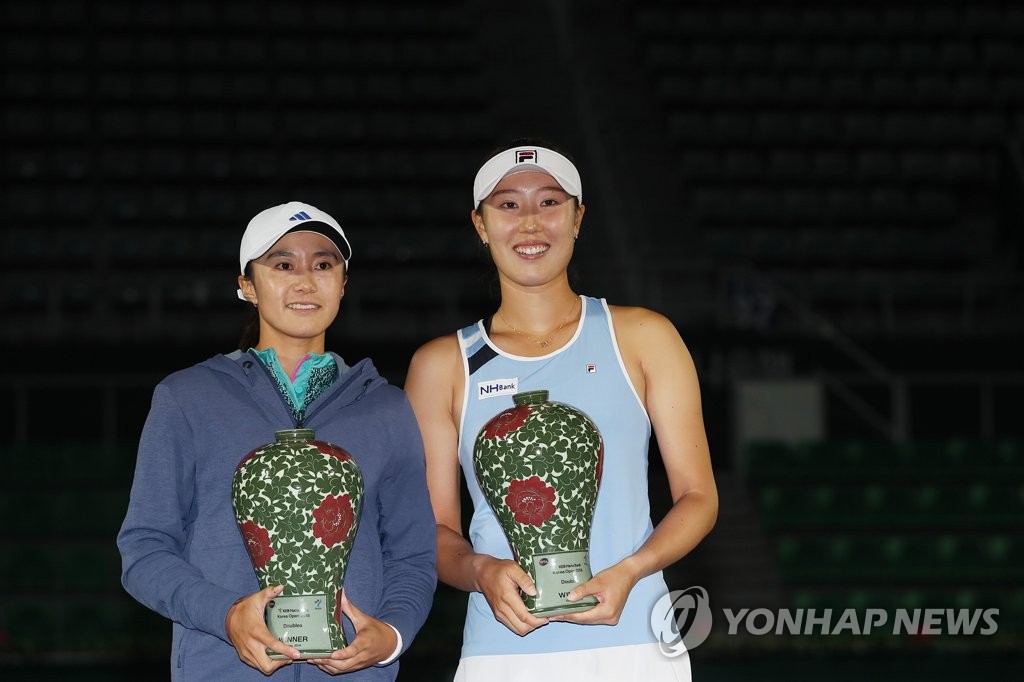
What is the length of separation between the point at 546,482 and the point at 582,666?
1.21 ft

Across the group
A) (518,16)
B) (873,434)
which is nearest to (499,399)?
(873,434)

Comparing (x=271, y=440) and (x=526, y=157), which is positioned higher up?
(x=526, y=157)

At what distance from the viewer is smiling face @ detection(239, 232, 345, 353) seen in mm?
2660

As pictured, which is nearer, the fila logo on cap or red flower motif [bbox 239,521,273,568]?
red flower motif [bbox 239,521,273,568]

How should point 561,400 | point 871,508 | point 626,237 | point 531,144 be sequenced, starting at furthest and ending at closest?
1. point 626,237
2. point 871,508
3. point 531,144
4. point 561,400

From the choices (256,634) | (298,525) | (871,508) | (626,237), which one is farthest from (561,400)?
(626,237)

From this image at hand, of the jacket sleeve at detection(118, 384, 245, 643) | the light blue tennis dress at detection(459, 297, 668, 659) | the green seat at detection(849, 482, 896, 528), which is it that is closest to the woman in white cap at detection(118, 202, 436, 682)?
the jacket sleeve at detection(118, 384, 245, 643)

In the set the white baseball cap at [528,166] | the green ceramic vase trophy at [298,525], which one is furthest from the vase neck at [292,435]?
the white baseball cap at [528,166]

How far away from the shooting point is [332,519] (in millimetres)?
2432

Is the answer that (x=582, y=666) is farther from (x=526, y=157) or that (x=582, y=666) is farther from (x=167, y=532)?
(x=526, y=157)

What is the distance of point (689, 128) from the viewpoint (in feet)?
53.9

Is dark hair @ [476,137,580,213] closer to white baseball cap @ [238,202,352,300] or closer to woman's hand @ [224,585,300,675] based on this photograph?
white baseball cap @ [238,202,352,300]

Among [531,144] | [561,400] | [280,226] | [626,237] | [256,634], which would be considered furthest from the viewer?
[626,237]

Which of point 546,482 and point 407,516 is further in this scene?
point 407,516
